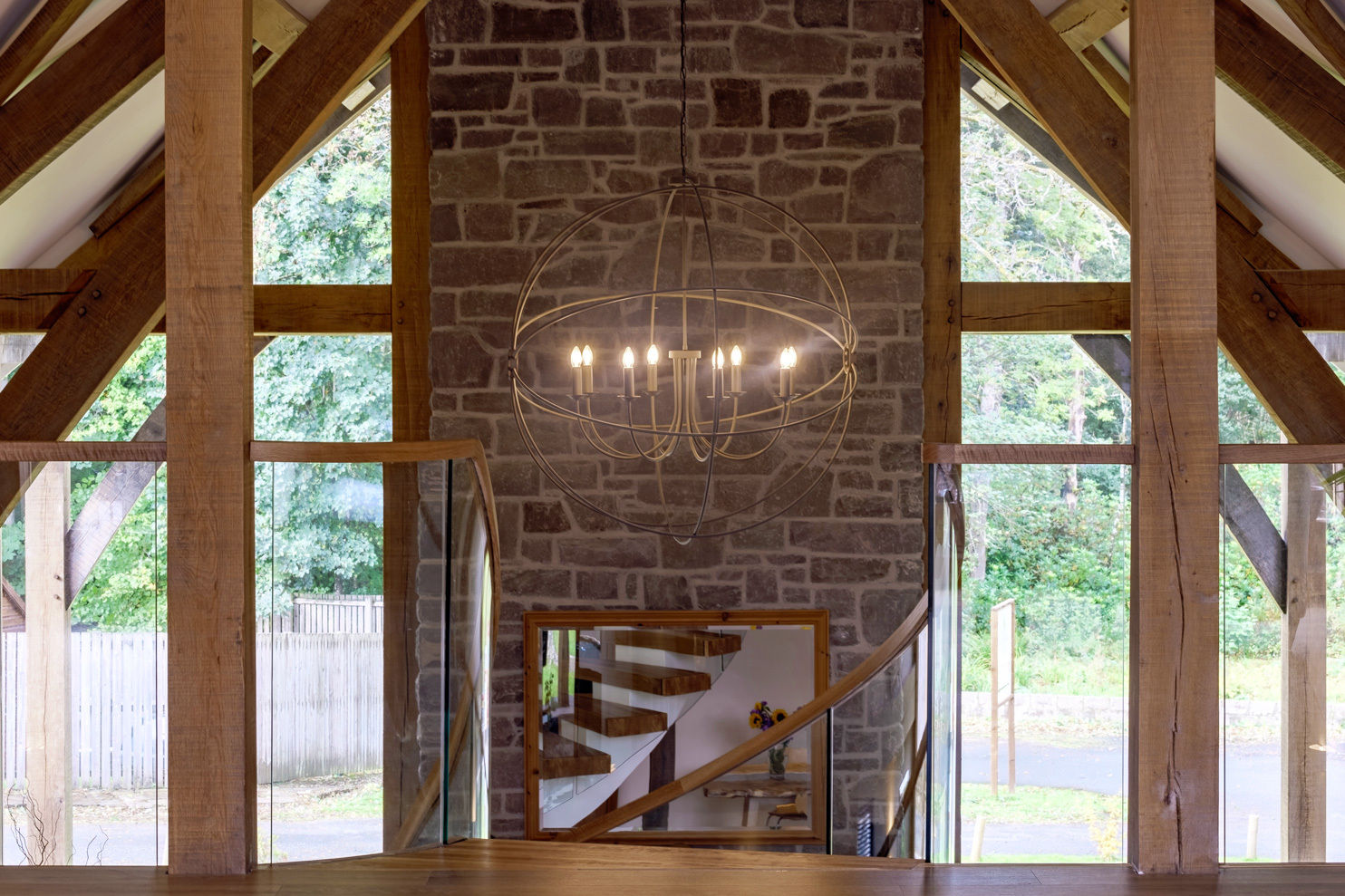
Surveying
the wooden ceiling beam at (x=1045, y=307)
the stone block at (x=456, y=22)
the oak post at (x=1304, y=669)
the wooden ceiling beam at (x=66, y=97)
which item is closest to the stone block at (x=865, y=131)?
the wooden ceiling beam at (x=1045, y=307)

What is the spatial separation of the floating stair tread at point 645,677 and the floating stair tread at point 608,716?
89 mm

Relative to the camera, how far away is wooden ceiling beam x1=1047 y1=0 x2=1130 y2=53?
4.74m

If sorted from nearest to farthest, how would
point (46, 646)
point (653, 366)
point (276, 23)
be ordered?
point (46, 646), point (653, 366), point (276, 23)

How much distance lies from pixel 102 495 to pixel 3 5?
7.39 ft

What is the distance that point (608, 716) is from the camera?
509 centimetres

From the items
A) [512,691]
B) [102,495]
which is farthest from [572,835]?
[102,495]

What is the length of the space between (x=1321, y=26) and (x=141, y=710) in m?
4.02

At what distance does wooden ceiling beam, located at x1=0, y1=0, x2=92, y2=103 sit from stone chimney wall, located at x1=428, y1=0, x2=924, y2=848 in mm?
1523

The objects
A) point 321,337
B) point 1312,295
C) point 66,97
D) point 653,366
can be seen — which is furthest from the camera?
point 321,337

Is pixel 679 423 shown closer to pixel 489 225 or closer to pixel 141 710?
pixel 489 225

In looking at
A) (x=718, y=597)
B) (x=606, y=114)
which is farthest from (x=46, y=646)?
(x=606, y=114)

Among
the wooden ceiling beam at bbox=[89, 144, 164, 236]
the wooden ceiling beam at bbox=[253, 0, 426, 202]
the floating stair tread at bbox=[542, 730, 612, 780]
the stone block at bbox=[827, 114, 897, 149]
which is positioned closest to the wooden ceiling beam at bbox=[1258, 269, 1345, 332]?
the stone block at bbox=[827, 114, 897, 149]

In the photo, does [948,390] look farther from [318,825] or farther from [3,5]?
[3,5]

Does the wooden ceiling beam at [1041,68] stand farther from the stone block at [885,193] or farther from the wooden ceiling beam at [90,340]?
the wooden ceiling beam at [90,340]
